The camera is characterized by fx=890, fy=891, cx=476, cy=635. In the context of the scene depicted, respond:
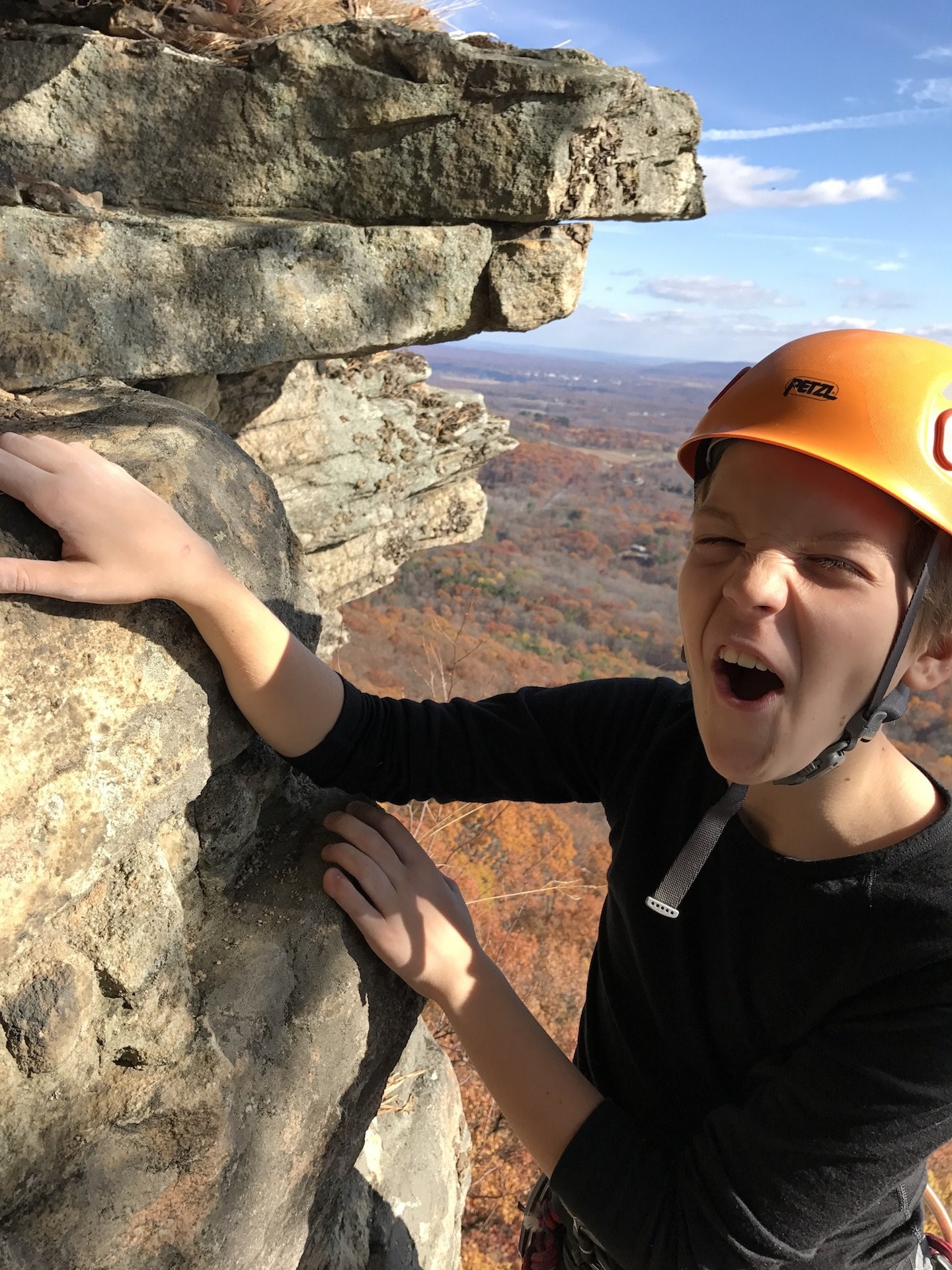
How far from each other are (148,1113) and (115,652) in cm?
87

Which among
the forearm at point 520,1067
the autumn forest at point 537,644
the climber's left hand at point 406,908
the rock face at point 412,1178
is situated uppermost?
the climber's left hand at point 406,908

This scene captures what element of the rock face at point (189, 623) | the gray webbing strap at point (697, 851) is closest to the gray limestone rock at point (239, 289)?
the rock face at point (189, 623)

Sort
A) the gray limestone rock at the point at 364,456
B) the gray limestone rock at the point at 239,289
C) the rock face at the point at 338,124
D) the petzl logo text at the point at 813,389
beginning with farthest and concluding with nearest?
the gray limestone rock at the point at 364,456 → the rock face at the point at 338,124 → the gray limestone rock at the point at 239,289 → the petzl logo text at the point at 813,389

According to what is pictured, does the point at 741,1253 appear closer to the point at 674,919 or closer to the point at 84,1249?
the point at 674,919

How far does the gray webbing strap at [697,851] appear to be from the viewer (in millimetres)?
1781

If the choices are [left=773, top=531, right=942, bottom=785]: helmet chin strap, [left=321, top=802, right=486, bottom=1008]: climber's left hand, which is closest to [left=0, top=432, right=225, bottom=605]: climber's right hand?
[left=321, top=802, right=486, bottom=1008]: climber's left hand

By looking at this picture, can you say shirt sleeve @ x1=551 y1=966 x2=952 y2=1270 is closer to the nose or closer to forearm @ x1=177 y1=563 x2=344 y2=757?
the nose

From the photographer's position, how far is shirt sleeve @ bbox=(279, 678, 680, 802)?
2072 mm

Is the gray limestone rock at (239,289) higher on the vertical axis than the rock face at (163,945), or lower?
higher

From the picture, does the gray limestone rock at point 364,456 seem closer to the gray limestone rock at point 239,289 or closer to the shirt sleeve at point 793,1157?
the gray limestone rock at point 239,289

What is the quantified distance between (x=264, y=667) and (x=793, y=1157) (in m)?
1.29

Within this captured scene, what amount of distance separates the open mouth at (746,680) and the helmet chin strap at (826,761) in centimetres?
15

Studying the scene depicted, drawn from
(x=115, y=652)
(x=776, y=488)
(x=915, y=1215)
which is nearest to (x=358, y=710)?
(x=115, y=652)

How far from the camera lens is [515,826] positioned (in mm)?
13586
